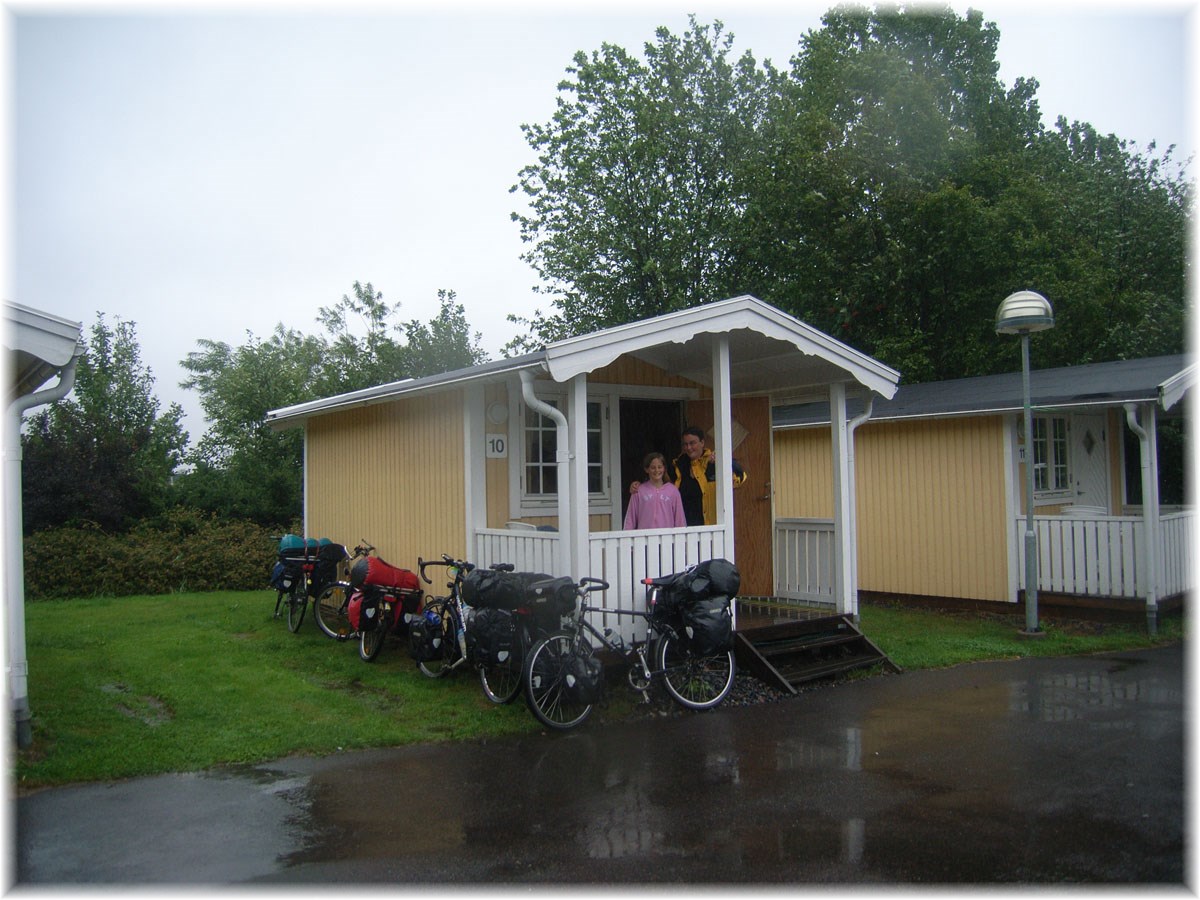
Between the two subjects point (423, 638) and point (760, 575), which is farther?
point (760, 575)

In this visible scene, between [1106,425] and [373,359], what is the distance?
21.5m

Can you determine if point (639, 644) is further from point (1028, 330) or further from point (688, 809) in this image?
point (1028, 330)

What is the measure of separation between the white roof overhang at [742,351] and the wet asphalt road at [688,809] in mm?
2815

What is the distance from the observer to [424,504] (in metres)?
9.38

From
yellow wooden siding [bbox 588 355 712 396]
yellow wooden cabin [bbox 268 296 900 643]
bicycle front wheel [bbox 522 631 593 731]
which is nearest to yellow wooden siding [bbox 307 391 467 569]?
yellow wooden cabin [bbox 268 296 900 643]

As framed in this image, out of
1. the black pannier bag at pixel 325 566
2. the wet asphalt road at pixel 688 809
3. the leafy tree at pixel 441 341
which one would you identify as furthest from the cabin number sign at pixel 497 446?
the leafy tree at pixel 441 341

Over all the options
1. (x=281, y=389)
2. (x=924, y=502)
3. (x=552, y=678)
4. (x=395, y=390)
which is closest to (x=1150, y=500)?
(x=924, y=502)

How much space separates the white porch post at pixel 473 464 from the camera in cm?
841

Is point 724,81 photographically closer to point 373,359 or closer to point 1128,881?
point 373,359

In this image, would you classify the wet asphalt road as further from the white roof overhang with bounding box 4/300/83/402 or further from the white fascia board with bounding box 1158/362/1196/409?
the white fascia board with bounding box 1158/362/1196/409

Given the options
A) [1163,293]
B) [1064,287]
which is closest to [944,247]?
[1064,287]

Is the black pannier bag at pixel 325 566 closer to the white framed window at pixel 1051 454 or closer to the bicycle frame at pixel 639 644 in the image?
the bicycle frame at pixel 639 644

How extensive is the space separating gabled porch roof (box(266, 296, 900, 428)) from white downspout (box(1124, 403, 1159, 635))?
3.01 meters

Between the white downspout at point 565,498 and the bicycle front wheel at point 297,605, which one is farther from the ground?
the white downspout at point 565,498
